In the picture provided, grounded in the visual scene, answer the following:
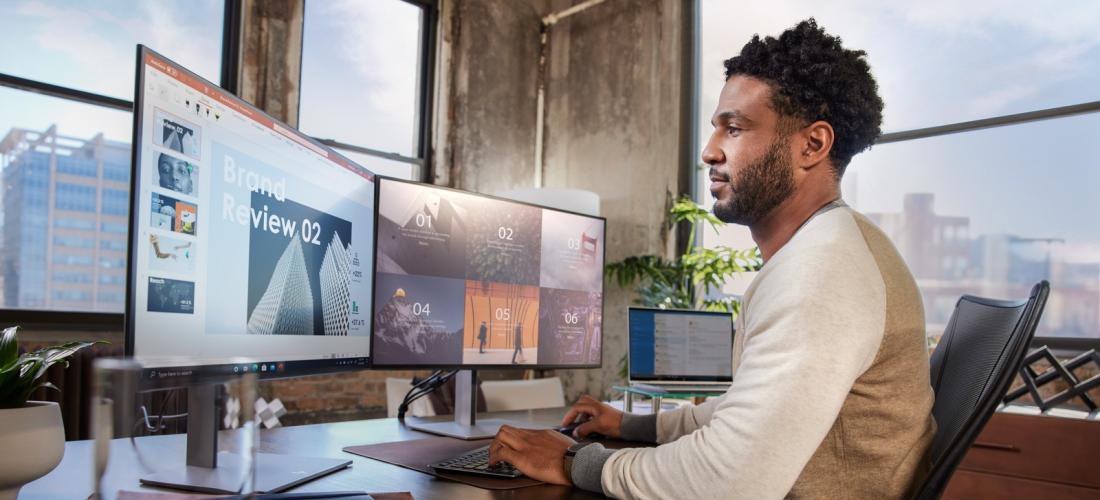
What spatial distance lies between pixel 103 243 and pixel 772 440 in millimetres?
3798

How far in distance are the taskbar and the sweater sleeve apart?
550 mm

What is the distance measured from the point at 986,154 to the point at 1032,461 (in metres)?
1.69

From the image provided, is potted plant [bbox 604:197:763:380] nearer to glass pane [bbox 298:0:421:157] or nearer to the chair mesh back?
glass pane [bbox 298:0:421:157]

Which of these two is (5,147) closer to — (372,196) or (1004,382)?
(372,196)

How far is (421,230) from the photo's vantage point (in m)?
1.72

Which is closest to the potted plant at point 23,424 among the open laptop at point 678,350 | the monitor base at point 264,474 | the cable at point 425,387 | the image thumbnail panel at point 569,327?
A: the monitor base at point 264,474

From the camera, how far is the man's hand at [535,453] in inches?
48.9

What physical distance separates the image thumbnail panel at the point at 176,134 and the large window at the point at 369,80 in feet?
12.4

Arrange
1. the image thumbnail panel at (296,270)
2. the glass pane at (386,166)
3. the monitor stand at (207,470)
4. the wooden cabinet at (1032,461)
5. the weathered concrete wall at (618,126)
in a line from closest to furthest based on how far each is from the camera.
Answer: the monitor stand at (207,470)
the image thumbnail panel at (296,270)
the wooden cabinet at (1032,461)
the glass pane at (386,166)
the weathered concrete wall at (618,126)

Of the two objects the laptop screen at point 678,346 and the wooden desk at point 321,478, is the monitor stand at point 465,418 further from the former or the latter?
the laptop screen at point 678,346

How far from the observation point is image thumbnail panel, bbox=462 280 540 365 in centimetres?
181

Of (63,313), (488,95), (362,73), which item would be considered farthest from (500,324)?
(488,95)

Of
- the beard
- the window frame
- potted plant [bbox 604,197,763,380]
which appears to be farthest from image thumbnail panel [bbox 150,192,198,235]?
potted plant [bbox 604,197,763,380]

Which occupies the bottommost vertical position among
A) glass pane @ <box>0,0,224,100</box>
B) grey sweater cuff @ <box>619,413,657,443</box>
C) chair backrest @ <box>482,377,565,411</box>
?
chair backrest @ <box>482,377,565,411</box>
